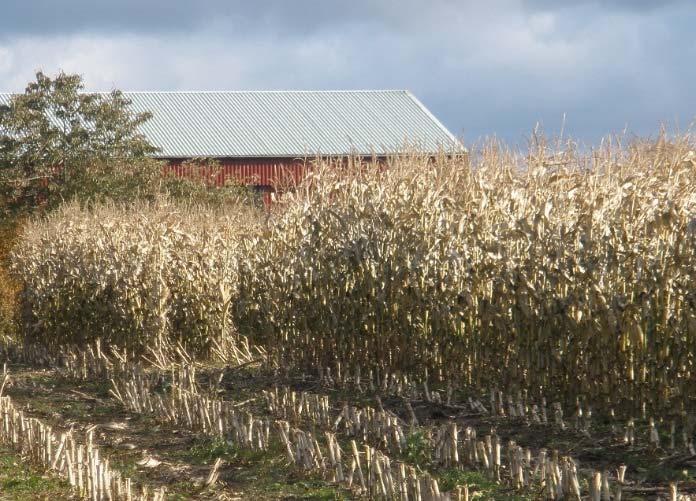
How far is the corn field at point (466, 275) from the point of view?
31.1 feet

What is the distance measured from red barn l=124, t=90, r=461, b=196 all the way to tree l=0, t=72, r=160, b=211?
9602 mm

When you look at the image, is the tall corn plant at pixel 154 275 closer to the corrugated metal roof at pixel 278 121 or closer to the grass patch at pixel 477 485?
the grass patch at pixel 477 485

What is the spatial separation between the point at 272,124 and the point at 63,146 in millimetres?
15673

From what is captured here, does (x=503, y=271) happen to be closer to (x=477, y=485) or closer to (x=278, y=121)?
(x=477, y=485)

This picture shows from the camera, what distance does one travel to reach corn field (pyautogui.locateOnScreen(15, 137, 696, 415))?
373 inches

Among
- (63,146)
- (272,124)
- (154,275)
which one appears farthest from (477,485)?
(272,124)

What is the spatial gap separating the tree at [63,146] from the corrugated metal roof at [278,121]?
368 inches

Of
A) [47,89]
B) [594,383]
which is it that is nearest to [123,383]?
[594,383]

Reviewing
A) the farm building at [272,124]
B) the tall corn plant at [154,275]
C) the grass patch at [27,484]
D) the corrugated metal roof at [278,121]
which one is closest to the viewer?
the grass patch at [27,484]

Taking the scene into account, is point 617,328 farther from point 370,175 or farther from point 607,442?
point 370,175

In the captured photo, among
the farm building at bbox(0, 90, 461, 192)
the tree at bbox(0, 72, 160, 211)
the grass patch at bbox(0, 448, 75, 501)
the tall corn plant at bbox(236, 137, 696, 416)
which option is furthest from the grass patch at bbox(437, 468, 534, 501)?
the farm building at bbox(0, 90, 461, 192)

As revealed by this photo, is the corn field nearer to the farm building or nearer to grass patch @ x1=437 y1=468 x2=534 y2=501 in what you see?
grass patch @ x1=437 y1=468 x2=534 y2=501

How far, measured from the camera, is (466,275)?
36.7 feet

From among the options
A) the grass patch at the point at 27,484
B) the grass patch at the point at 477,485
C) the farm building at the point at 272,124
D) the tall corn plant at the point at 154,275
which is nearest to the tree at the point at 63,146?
the farm building at the point at 272,124
